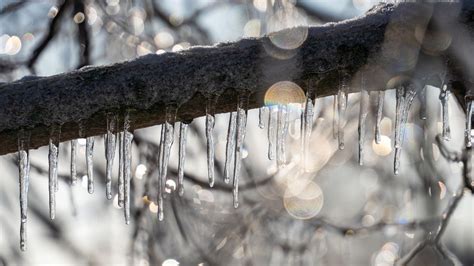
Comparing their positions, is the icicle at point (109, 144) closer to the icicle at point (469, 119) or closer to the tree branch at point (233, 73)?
the tree branch at point (233, 73)

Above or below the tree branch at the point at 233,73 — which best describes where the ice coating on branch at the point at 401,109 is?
below

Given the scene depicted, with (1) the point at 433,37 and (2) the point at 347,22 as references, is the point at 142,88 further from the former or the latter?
(1) the point at 433,37

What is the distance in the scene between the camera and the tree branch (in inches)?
69.1

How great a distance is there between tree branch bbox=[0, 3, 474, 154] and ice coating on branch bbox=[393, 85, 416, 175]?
0.12 metres

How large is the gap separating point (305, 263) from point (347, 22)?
9.19 ft

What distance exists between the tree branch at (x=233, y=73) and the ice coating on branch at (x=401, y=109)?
12 cm

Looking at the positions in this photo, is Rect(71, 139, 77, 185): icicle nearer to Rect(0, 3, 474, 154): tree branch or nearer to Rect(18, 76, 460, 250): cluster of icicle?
Rect(18, 76, 460, 250): cluster of icicle

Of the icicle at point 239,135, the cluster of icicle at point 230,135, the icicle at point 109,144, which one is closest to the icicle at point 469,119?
the cluster of icicle at point 230,135

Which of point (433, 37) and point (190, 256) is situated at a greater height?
point (433, 37)

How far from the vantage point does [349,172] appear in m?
5.41

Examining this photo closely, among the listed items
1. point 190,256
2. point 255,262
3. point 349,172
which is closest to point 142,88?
point 190,256

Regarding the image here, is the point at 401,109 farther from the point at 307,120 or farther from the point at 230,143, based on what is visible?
the point at 230,143

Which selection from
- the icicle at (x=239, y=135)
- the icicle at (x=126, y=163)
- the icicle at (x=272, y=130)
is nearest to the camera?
the icicle at (x=239, y=135)

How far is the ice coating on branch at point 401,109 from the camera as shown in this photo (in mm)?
1938
